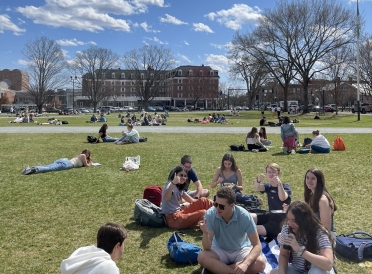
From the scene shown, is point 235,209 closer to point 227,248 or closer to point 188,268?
point 227,248

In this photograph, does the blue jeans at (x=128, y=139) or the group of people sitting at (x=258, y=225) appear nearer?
the group of people sitting at (x=258, y=225)

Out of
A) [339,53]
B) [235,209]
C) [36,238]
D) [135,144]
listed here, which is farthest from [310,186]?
[339,53]

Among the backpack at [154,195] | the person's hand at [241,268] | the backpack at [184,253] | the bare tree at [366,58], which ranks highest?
the bare tree at [366,58]

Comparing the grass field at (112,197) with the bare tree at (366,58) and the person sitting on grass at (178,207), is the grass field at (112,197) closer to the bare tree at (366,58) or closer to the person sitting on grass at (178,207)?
the person sitting on grass at (178,207)

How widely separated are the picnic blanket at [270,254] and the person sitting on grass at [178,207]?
1154 mm

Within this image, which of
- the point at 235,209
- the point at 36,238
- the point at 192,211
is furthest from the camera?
the point at 192,211

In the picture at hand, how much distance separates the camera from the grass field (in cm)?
487

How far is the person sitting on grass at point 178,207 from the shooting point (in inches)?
234

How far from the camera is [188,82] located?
376 ft

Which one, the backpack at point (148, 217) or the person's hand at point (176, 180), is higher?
the person's hand at point (176, 180)

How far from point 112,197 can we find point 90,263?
5.26 metres

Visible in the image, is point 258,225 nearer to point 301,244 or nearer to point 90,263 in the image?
point 301,244

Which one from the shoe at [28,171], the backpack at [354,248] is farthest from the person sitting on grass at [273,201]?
the shoe at [28,171]

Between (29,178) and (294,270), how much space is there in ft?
26.8
